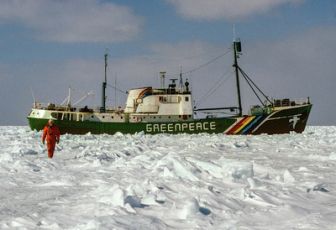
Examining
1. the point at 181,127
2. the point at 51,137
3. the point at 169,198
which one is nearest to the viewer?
the point at 169,198

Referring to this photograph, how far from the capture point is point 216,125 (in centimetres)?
3250

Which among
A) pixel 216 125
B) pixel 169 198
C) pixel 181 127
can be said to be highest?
pixel 216 125

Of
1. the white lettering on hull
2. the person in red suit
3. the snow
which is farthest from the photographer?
the white lettering on hull

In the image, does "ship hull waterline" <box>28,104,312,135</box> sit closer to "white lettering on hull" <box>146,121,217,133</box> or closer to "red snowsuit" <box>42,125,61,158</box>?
"white lettering on hull" <box>146,121,217,133</box>

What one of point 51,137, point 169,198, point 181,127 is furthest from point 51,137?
point 181,127

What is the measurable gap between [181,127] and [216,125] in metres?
2.92

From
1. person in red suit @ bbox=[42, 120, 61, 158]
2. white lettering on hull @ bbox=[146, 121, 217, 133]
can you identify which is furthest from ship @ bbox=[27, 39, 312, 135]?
person in red suit @ bbox=[42, 120, 61, 158]

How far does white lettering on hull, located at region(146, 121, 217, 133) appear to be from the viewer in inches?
1261

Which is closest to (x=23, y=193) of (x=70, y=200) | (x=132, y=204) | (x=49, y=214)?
(x=70, y=200)

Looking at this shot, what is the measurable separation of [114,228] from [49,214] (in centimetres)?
115

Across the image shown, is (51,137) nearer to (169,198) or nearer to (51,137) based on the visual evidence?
(51,137)

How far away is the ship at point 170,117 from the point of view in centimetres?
3212

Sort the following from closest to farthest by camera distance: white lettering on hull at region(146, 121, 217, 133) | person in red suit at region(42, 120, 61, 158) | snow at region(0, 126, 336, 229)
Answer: snow at region(0, 126, 336, 229) < person in red suit at region(42, 120, 61, 158) < white lettering on hull at region(146, 121, 217, 133)

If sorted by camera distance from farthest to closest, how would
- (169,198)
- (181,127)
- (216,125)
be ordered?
1. (216,125)
2. (181,127)
3. (169,198)
